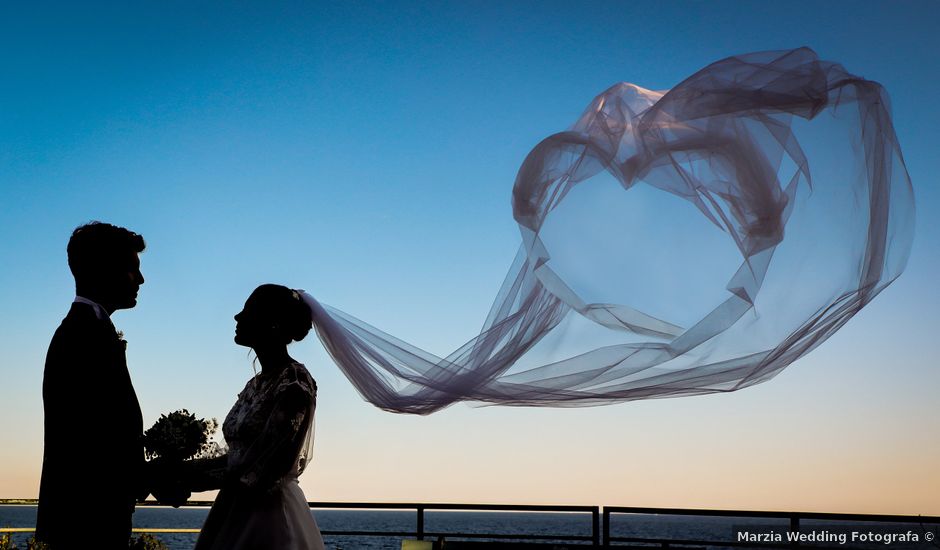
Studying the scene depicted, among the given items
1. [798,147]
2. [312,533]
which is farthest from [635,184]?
[312,533]

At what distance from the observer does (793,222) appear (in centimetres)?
379

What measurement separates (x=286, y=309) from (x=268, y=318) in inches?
4.0

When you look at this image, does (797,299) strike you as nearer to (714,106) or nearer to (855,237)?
(855,237)

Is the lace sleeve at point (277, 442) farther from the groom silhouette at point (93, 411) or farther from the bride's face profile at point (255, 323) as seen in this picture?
the groom silhouette at point (93, 411)

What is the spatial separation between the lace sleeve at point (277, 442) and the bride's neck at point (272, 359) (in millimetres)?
144

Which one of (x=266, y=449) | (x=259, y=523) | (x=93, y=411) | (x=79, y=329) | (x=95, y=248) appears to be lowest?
(x=259, y=523)

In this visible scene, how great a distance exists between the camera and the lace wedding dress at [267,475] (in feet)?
12.2

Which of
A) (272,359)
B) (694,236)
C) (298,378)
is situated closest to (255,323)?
(272,359)

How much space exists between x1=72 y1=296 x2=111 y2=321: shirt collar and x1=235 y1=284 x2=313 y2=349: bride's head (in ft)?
2.00

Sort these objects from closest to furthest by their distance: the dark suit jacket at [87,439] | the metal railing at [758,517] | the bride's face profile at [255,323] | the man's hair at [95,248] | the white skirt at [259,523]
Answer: the dark suit jacket at [87,439], the man's hair at [95,248], the white skirt at [259,523], the bride's face profile at [255,323], the metal railing at [758,517]

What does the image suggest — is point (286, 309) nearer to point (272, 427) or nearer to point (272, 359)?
point (272, 359)

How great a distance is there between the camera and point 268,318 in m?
3.89

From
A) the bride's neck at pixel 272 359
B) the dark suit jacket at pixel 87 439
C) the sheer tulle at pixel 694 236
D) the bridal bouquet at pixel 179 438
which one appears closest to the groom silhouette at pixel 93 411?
the dark suit jacket at pixel 87 439

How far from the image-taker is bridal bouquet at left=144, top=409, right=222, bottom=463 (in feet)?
12.2
